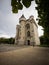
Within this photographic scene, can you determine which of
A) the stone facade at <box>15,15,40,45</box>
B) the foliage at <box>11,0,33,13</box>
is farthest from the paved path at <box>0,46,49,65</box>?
the stone facade at <box>15,15,40,45</box>

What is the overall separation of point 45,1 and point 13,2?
2.01 ft

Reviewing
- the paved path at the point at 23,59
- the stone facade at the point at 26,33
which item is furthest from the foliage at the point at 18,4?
the stone facade at the point at 26,33

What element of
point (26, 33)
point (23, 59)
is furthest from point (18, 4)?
point (26, 33)

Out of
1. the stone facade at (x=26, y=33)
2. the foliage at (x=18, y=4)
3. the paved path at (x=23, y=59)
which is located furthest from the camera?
the stone facade at (x=26, y=33)

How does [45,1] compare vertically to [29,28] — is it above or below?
below

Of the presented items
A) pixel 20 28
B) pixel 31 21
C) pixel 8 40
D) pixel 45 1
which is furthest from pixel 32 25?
pixel 45 1

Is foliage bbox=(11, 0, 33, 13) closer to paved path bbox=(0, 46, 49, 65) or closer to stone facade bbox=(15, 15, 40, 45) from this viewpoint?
paved path bbox=(0, 46, 49, 65)

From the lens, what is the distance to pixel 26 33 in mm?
54750

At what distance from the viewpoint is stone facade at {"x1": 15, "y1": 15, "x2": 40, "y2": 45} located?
51375 mm

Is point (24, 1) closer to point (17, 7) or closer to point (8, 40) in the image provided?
point (17, 7)

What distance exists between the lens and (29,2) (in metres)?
1.71

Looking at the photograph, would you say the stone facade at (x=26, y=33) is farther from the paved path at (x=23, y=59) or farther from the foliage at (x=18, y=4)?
the foliage at (x=18, y=4)

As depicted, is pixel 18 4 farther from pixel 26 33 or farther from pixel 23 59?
pixel 26 33

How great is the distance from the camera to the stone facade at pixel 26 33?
51375mm
